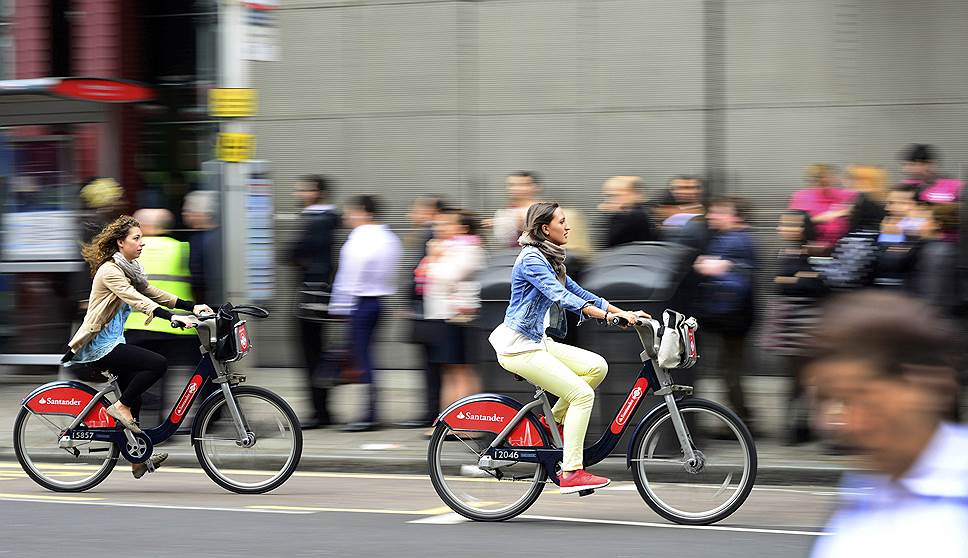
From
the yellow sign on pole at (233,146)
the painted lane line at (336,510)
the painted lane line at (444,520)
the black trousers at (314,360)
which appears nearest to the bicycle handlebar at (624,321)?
the painted lane line at (444,520)

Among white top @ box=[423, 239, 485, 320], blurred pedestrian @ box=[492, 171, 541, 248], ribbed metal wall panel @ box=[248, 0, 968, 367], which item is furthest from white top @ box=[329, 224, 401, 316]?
ribbed metal wall panel @ box=[248, 0, 968, 367]

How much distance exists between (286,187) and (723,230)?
19.8 feet

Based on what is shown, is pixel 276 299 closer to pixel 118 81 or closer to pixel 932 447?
pixel 118 81

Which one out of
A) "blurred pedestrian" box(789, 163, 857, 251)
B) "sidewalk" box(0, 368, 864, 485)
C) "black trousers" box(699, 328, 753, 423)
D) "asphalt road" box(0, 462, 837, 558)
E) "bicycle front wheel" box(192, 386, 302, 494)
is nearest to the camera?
"asphalt road" box(0, 462, 837, 558)

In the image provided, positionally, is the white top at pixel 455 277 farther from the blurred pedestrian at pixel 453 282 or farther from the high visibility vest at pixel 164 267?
the high visibility vest at pixel 164 267

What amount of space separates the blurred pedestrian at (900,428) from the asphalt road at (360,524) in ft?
14.3

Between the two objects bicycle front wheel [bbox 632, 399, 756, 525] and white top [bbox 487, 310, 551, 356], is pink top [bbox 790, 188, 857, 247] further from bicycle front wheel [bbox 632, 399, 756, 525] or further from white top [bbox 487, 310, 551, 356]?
white top [bbox 487, 310, 551, 356]

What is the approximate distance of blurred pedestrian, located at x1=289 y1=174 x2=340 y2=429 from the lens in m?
10.5

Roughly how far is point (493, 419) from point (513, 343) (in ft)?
1.43

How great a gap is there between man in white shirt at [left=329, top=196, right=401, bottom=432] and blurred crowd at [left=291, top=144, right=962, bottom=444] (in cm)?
1

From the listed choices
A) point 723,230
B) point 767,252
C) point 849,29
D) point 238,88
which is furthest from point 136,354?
point 849,29

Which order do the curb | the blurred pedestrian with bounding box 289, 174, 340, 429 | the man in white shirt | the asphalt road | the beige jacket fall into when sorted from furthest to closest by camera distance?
the blurred pedestrian with bounding box 289, 174, 340, 429 → the man in white shirt → the curb → the beige jacket → the asphalt road

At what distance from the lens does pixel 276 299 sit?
14172mm

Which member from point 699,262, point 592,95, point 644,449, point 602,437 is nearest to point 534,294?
point 602,437
